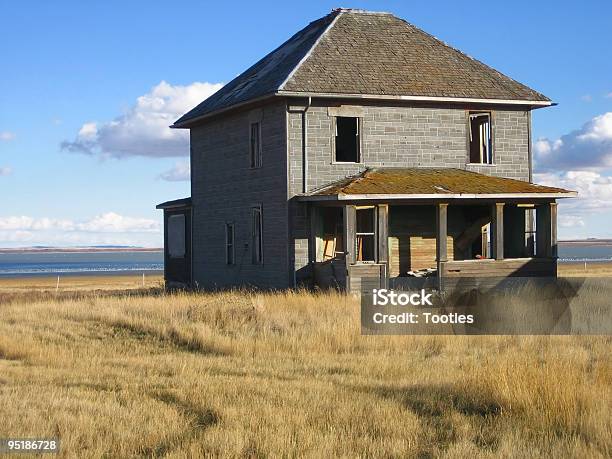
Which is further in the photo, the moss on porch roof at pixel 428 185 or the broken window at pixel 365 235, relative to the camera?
the broken window at pixel 365 235

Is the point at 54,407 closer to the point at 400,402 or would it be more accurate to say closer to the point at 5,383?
the point at 5,383

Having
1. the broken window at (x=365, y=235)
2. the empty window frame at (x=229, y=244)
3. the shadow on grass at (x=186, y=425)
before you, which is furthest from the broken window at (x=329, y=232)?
the shadow on grass at (x=186, y=425)

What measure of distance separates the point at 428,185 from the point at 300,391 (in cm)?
1456

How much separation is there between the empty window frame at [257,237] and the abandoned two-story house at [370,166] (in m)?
0.06

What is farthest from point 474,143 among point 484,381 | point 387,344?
point 484,381

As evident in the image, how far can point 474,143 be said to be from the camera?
30391mm

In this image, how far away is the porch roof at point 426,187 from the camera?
2505cm

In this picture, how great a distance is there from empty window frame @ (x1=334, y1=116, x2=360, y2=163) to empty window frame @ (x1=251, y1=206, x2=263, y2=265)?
278 cm

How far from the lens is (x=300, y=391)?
40.5 ft

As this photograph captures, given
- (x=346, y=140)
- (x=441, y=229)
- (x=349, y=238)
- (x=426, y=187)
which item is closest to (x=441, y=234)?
A: (x=441, y=229)

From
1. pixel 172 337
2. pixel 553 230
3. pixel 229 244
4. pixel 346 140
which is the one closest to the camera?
pixel 172 337

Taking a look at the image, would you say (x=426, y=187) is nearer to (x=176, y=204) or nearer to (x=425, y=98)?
(x=425, y=98)

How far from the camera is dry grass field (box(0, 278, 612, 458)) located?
31.8 ft

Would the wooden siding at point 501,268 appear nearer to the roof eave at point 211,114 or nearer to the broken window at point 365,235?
the broken window at point 365,235
